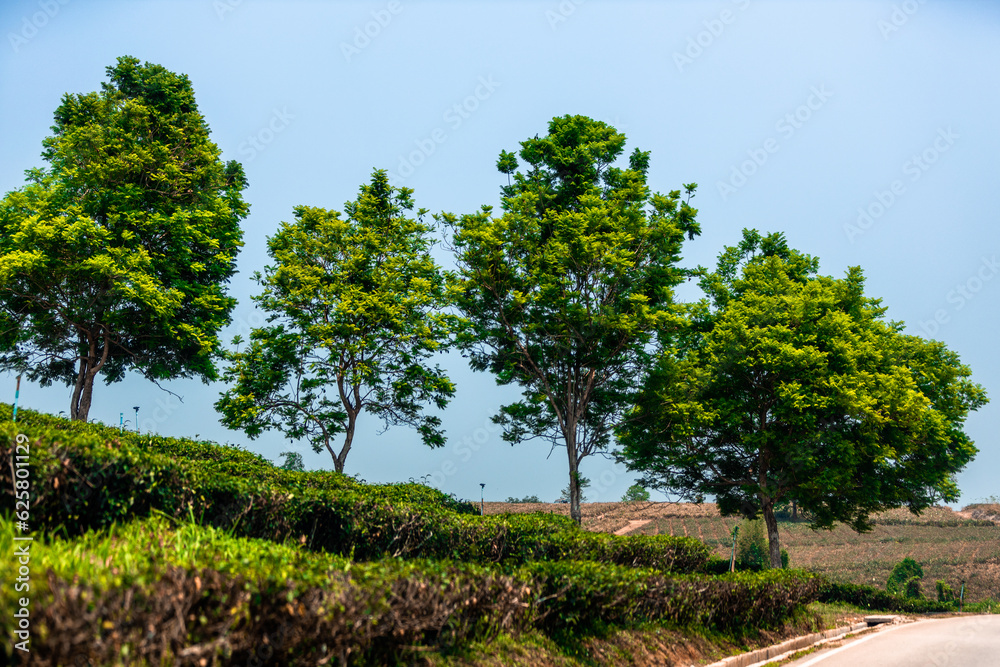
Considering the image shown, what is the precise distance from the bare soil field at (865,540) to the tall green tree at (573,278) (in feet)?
42.7

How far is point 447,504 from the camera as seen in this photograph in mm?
13805

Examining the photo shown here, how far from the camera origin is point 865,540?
5075cm

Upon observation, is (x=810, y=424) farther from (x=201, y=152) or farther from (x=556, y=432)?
(x=201, y=152)

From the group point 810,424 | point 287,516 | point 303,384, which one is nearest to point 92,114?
point 303,384

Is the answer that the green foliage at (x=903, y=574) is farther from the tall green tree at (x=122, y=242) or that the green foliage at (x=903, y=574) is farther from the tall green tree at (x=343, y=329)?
the tall green tree at (x=122, y=242)

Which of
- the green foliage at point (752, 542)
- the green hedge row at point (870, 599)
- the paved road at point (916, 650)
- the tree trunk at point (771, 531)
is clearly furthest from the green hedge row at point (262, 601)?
the green foliage at point (752, 542)

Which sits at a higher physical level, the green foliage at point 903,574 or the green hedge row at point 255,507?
the green hedge row at point 255,507

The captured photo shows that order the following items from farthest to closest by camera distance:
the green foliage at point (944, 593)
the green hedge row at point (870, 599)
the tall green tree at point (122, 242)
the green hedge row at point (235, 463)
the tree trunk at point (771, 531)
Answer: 1. the green foliage at point (944, 593)
2. the green hedge row at point (870, 599)
3. the tree trunk at point (771, 531)
4. the tall green tree at point (122, 242)
5. the green hedge row at point (235, 463)

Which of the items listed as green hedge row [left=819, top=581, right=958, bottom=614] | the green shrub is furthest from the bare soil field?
green hedge row [left=819, top=581, right=958, bottom=614]

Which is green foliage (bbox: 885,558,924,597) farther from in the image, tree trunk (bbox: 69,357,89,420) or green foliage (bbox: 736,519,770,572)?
tree trunk (bbox: 69,357,89,420)

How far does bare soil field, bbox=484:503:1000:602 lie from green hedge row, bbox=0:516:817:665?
26921mm

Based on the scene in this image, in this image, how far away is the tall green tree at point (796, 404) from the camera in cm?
2428

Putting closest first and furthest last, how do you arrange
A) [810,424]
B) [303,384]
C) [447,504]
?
[447,504] → [303,384] → [810,424]

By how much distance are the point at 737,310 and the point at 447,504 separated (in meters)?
17.8
